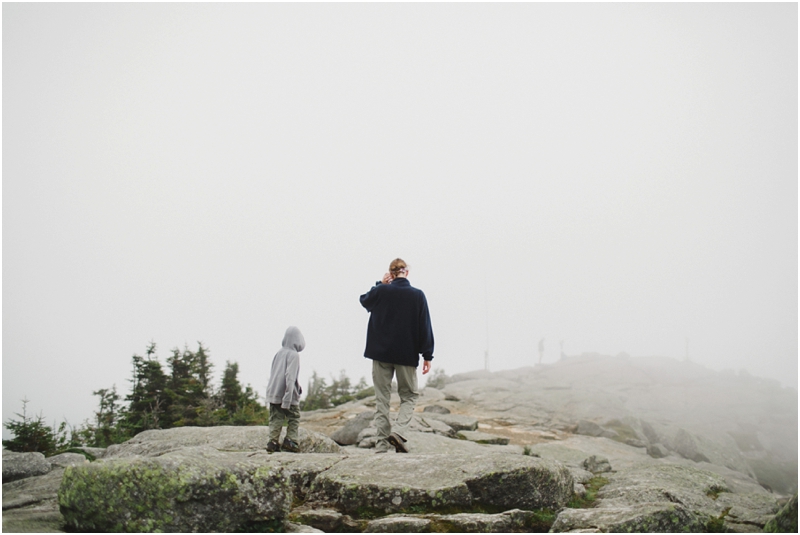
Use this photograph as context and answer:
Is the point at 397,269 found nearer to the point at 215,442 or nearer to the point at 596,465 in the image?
the point at 215,442

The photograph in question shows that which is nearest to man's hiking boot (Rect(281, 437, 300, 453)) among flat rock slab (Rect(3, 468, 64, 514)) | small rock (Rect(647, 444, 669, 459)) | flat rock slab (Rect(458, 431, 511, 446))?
flat rock slab (Rect(3, 468, 64, 514))

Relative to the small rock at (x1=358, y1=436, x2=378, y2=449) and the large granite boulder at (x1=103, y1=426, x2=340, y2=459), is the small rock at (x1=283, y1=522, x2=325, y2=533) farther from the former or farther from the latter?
the small rock at (x1=358, y1=436, x2=378, y2=449)

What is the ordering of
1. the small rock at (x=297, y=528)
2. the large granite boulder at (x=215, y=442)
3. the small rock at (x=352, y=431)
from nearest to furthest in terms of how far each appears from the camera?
1. the small rock at (x=297, y=528)
2. the large granite boulder at (x=215, y=442)
3. the small rock at (x=352, y=431)

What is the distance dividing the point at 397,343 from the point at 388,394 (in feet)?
3.27

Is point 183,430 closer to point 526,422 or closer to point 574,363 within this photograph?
point 526,422

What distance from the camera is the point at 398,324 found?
908 centimetres

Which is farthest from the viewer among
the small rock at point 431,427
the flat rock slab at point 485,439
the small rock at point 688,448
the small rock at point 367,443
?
the small rock at point 688,448

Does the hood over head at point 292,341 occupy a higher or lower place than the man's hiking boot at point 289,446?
higher

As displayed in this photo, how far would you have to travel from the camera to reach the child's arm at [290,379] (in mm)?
9789

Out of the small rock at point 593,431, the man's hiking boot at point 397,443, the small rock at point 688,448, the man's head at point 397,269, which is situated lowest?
the small rock at point 688,448

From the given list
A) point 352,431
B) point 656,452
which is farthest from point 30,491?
point 656,452

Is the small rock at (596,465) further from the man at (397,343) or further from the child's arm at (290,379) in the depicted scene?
the child's arm at (290,379)

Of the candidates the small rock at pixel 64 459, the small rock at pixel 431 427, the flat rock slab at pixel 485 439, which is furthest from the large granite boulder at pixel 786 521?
the small rock at pixel 64 459

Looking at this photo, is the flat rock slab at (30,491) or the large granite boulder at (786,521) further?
the flat rock slab at (30,491)
